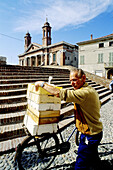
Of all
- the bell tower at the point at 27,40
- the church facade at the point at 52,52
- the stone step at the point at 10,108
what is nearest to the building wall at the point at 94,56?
the church facade at the point at 52,52

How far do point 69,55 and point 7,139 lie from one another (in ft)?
83.9

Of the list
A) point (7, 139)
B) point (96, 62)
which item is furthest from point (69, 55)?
point (7, 139)

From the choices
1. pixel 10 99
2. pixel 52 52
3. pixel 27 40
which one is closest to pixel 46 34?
pixel 52 52

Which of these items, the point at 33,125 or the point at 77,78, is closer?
the point at 77,78

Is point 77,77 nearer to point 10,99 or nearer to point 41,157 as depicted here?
point 41,157

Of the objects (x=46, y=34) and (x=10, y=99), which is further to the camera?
(x=46, y=34)

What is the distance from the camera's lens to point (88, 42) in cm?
2431

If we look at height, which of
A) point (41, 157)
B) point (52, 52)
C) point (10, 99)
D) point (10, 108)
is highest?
point (52, 52)

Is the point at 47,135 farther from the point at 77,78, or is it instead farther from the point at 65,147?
the point at 77,78

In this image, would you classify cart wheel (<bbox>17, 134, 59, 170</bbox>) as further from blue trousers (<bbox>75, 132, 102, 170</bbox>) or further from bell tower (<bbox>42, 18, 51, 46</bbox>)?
bell tower (<bbox>42, 18, 51, 46</bbox>)

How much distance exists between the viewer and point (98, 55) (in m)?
23.3

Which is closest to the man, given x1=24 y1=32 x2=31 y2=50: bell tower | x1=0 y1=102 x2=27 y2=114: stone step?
x1=0 y1=102 x2=27 y2=114: stone step

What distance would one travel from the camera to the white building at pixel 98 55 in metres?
21.9

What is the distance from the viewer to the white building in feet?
71.9
